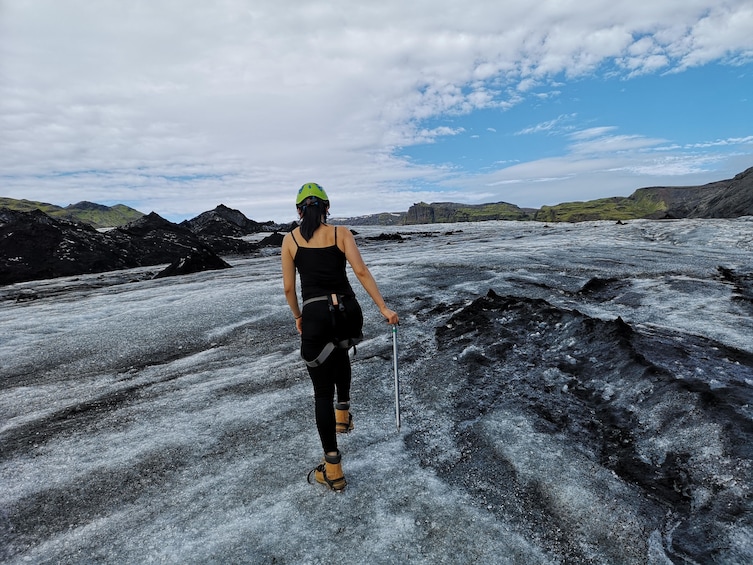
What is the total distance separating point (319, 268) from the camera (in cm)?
451

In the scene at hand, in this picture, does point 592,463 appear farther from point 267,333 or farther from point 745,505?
point 267,333

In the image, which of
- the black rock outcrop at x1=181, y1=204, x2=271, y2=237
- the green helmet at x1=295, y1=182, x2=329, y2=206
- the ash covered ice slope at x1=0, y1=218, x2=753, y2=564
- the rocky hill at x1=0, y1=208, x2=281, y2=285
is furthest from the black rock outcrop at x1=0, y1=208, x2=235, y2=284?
the green helmet at x1=295, y1=182, x2=329, y2=206

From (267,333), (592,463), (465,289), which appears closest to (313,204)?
(592,463)

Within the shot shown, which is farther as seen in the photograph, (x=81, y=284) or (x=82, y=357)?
(x=81, y=284)

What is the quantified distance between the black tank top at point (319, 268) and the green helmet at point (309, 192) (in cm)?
44

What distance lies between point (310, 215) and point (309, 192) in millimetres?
258

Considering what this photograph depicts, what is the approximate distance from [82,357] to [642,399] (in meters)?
10.5

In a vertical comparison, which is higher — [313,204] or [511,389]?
[313,204]

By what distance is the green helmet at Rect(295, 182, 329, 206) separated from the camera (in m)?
4.50

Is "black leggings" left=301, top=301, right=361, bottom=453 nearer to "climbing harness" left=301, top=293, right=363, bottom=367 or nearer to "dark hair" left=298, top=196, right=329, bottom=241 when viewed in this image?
"climbing harness" left=301, top=293, right=363, bottom=367

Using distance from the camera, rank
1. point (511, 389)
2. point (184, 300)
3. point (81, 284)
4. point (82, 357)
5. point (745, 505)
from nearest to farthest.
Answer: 1. point (745, 505)
2. point (511, 389)
3. point (82, 357)
4. point (184, 300)
5. point (81, 284)

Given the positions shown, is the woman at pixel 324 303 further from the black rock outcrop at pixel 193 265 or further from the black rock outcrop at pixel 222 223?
the black rock outcrop at pixel 222 223

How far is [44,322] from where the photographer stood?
11945 millimetres

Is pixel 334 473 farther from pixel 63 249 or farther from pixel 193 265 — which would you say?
pixel 63 249
